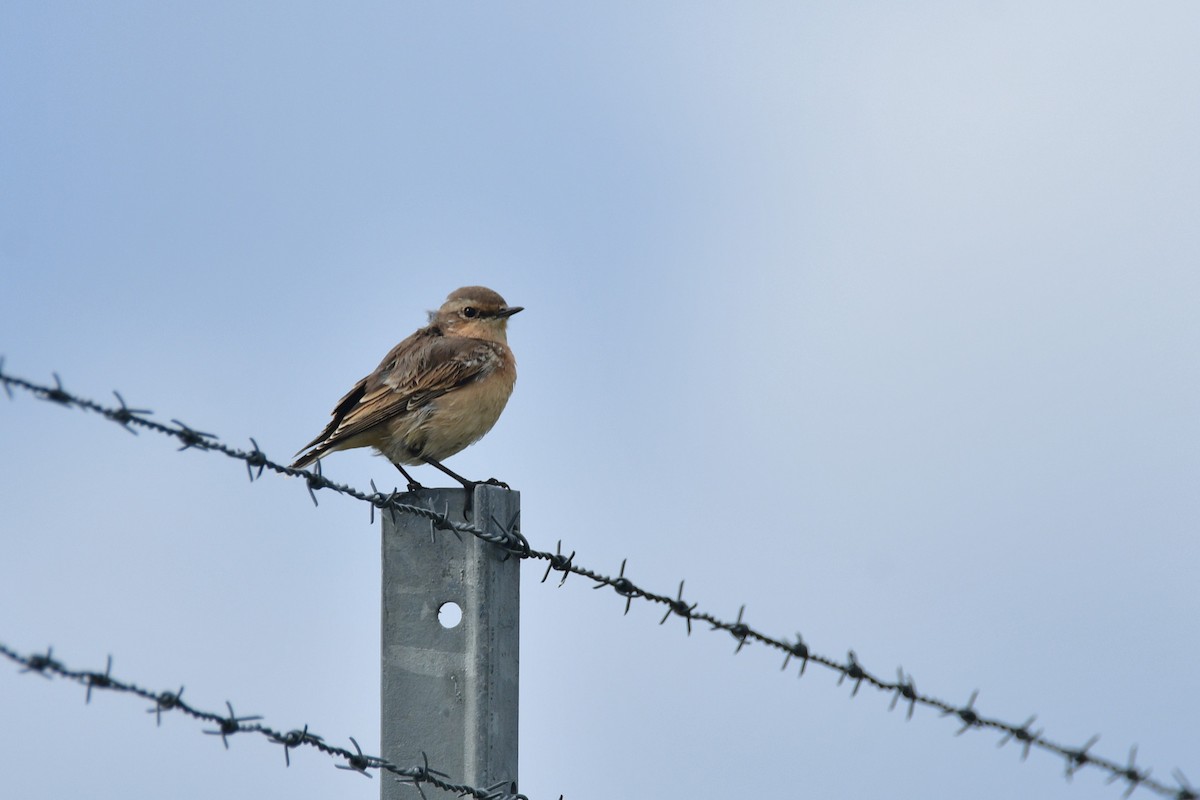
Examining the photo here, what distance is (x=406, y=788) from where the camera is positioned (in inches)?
195

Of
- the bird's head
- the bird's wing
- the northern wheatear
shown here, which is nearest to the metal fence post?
the northern wheatear

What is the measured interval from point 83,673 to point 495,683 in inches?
59.3

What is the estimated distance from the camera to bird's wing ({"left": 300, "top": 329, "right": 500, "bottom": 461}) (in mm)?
8672

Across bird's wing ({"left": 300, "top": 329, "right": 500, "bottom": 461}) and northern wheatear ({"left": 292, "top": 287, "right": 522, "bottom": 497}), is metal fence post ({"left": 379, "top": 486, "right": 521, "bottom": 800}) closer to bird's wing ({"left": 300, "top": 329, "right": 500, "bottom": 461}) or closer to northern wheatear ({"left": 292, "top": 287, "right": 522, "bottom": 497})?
northern wheatear ({"left": 292, "top": 287, "right": 522, "bottom": 497})

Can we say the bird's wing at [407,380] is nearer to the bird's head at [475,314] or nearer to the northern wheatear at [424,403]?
the northern wheatear at [424,403]

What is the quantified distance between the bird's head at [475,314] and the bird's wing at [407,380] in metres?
0.44

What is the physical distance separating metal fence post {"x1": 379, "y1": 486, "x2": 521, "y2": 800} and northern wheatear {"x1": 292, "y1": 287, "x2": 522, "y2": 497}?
3373 mm

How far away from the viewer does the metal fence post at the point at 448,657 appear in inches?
193

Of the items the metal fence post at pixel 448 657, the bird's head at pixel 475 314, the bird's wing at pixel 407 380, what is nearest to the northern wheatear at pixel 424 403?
the bird's wing at pixel 407 380

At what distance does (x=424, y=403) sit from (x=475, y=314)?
5.17 feet

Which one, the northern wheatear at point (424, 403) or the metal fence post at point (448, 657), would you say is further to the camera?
the northern wheatear at point (424, 403)

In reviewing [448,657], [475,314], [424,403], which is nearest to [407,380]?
[424,403]

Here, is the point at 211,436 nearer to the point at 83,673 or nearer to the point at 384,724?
the point at 83,673

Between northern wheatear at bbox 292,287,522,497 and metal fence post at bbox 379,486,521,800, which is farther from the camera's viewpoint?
northern wheatear at bbox 292,287,522,497
